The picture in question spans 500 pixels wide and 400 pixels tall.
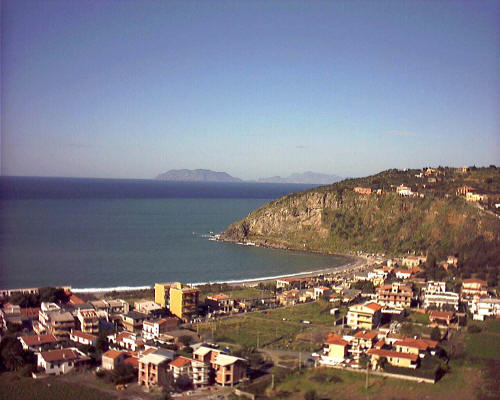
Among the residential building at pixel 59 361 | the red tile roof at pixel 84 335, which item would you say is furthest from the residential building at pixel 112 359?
the red tile roof at pixel 84 335

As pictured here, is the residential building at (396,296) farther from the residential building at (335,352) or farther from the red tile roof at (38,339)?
the red tile roof at (38,339)

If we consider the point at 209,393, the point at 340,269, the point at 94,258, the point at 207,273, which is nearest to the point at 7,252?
the point at 94,258

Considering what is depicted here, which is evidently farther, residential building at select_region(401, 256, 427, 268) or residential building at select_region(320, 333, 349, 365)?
residential building at select_region(401, 256, 427, 268)

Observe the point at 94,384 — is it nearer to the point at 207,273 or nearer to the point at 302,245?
the point at 207,273

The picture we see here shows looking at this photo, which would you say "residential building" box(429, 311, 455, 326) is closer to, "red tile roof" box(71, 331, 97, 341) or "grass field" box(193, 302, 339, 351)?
"grass field" box(193, 302, 339, 351)

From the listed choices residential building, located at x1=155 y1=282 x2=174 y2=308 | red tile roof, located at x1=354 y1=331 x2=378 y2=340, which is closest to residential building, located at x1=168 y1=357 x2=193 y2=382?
red tile roof, located at x1=354 y1=331 x2=378 y2=340

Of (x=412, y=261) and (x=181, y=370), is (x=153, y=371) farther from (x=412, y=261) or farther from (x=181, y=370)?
(x=412, y=261)
